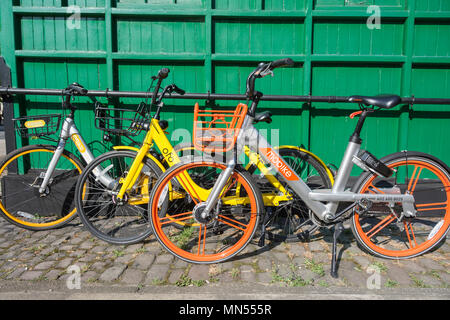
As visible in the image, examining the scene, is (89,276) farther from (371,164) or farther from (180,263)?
(371,164)

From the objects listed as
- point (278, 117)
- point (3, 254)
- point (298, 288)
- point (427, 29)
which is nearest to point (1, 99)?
point (3, 254)

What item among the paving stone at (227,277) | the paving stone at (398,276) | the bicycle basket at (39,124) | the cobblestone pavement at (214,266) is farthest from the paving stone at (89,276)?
the paving stone at (398,276)

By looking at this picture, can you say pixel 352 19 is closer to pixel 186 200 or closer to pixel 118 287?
pixel 186 200

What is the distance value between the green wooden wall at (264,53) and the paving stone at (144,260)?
160cm

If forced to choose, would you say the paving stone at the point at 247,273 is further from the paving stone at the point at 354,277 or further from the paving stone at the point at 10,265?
the paving stone at the point at 10,265

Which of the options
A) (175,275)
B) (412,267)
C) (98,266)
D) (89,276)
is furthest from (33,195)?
(412,267)

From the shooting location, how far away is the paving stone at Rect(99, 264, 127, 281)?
2756mm

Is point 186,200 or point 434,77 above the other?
point 434,77

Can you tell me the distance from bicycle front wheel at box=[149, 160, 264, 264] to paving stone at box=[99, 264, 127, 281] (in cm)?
41

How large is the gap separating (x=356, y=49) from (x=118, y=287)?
375 centimetres

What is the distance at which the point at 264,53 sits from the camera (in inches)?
161

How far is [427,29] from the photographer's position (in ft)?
13.1

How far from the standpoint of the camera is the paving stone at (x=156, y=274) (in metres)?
2.73

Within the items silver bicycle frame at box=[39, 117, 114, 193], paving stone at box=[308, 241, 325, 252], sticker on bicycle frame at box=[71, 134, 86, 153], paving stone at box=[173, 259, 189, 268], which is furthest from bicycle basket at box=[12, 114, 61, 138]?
paving stone at box=[308, 241, 325, 252]
